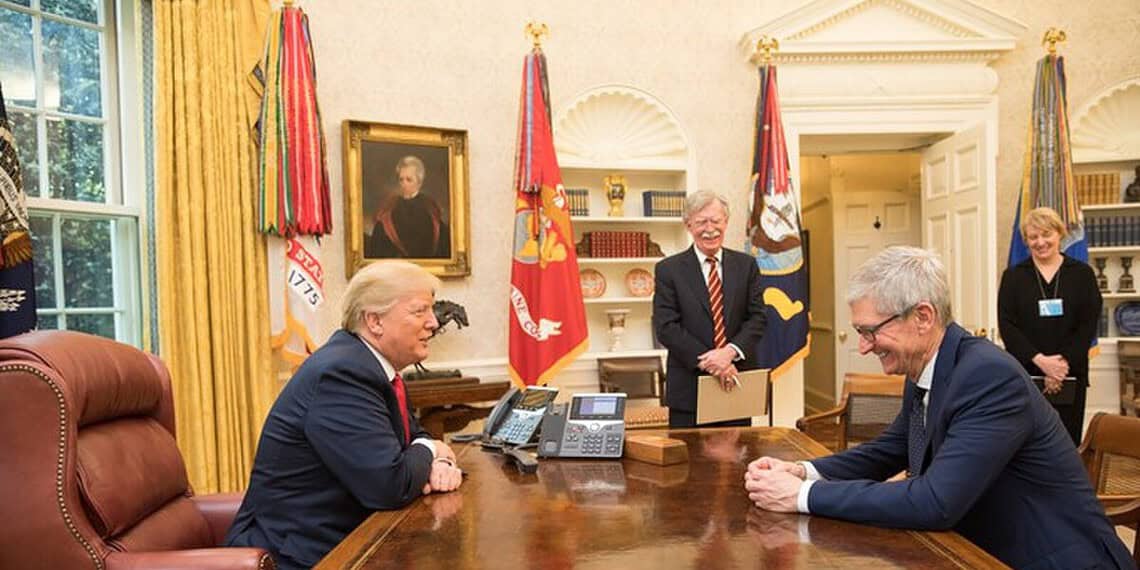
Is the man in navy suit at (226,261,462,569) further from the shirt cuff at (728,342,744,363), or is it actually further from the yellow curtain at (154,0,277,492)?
the yellow curtain at (154,0,277,492)

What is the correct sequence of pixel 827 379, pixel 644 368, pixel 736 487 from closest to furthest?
pixel 736 487
pixel 644 368
pixel 827 379

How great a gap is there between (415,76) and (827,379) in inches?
197

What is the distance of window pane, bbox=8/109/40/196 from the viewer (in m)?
3.18

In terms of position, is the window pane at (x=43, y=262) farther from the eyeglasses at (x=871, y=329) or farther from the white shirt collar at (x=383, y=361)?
the eyeglasses at (x=871, y=329)

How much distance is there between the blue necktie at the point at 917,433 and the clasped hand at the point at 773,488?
0.26 metres

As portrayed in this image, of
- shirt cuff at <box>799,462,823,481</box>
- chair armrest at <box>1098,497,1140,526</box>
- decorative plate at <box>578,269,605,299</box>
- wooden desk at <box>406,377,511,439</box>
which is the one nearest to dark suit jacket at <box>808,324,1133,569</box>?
shirt cuff at <box>799,462,823,481</box>

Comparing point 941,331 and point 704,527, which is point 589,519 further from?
point 941,331

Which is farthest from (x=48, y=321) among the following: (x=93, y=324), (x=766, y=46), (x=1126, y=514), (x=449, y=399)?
(x=766, y=46)

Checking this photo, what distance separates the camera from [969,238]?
5.09 metres

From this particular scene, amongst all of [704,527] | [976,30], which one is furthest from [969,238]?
[704,527]

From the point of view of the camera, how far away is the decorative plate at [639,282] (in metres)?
5.33

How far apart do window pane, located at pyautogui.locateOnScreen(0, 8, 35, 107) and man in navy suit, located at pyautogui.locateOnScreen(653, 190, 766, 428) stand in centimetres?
270

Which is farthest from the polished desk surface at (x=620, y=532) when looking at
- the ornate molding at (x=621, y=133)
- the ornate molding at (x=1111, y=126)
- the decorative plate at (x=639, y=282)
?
the ornate molding at (x=1111, y=126)

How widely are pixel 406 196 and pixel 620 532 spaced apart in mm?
3528
